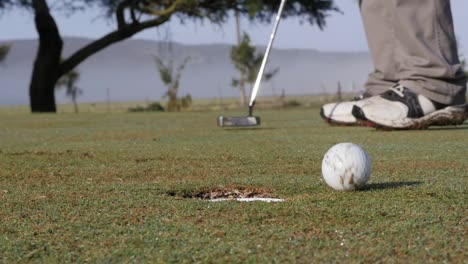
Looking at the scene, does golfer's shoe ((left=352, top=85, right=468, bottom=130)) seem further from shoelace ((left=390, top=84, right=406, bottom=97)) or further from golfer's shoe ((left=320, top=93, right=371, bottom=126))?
golfer's shoe ((left=320, top=93, right=371, bottom=126))

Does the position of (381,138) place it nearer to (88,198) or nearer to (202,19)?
(88,198)

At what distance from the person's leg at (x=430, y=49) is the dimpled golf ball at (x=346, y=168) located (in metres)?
3.22

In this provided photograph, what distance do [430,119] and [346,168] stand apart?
338 centimetres

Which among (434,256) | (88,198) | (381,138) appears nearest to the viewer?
(434,256)

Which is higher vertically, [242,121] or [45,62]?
[45,62]

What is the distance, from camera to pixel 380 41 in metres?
6.61

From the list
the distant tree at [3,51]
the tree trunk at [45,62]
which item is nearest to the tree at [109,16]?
the tree trunk at [45,62]

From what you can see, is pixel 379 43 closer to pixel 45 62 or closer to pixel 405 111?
pixel 405 111

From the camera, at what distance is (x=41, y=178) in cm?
370

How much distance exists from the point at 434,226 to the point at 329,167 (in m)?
0.79

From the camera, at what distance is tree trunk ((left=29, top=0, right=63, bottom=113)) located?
20828 mm

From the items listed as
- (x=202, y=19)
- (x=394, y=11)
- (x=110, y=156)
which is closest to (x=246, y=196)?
(x=110, y=156)

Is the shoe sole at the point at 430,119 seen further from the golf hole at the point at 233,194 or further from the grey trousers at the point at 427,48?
the golf hole at the point at 233,194

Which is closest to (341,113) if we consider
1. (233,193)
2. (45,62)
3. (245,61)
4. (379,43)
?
(379,43)
